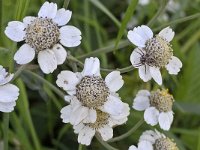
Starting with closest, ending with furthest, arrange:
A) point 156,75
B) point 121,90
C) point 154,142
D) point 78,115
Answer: point 78,115 → point 156,75 → point 154,142 → point 121,90

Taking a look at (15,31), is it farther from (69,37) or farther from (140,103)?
(140,103)

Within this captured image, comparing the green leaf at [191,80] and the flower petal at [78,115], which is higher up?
the flower petal at [78,115]

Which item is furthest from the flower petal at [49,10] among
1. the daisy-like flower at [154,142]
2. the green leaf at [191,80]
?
the green leaf at [191,80]

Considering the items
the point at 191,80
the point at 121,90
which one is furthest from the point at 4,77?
the point at 191,80

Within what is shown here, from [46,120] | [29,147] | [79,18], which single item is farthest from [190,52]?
[29,147]

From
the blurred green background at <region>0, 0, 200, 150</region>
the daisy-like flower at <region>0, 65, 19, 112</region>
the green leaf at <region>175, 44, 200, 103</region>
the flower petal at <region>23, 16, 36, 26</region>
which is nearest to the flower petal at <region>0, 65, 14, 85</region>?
the daisy-like flower at <region>0, 65, 19, 112</region>

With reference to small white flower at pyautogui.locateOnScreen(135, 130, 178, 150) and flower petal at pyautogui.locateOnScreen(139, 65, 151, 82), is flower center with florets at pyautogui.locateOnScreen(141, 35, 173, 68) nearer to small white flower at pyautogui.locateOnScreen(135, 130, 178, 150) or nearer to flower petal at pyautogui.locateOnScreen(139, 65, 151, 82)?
flower petal at pyautogui.locateOnScreen(139, 65, 151, 82)

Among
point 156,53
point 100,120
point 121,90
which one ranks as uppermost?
point 156,53

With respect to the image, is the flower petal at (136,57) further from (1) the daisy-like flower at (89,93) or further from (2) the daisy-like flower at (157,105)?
(2) the daisy-like flower at (157,105)
